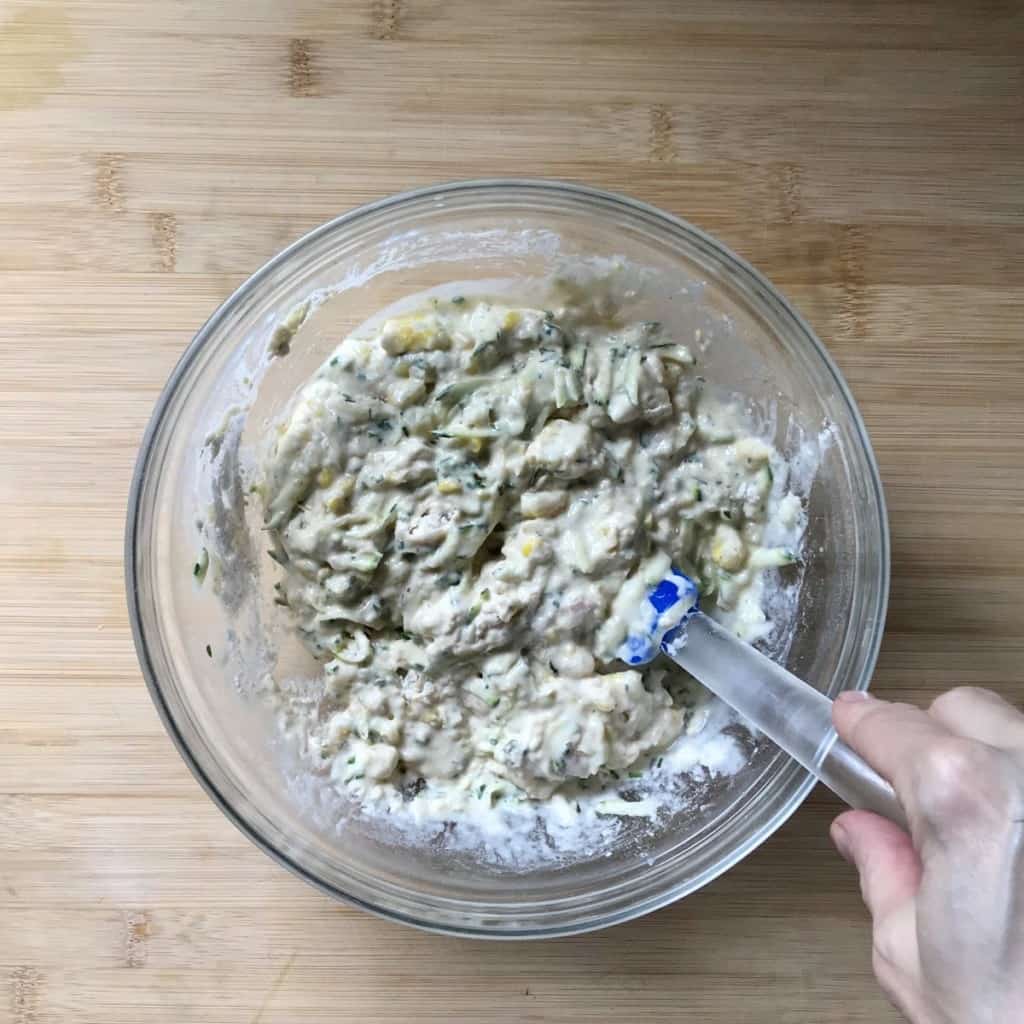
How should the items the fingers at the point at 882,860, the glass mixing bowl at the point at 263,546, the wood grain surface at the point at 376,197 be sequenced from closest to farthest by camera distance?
the fingers at the point at 882,860, the glass mixing bowl at the point at 263,546, the wood grain surface at the point at 376,197

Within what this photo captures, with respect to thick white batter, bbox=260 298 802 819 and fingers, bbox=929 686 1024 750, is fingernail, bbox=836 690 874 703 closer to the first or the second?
fingers, bbox=929 686 1024 750

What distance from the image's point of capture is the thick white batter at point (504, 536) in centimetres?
132

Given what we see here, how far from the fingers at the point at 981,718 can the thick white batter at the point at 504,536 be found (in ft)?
1.46

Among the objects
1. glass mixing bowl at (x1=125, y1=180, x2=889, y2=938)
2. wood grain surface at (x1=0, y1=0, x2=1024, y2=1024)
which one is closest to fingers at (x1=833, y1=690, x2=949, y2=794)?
glass mixing bowl at (x1=125, y1=180, x2=889, y2=938)

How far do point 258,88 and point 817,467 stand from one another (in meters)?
0.98

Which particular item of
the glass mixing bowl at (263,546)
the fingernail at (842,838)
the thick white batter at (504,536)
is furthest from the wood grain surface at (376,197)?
the fingernail at (842,838)

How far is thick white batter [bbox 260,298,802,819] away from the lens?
132cm

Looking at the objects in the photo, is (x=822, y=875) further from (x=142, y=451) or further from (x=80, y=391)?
(x=80, y=391)

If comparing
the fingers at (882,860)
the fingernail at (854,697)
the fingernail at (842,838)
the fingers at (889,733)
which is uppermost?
the fingers at (889,733)

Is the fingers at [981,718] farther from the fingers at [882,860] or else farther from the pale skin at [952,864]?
the fingers at [882,860]

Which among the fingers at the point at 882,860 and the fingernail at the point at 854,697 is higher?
the fingernail at the point at 854,697

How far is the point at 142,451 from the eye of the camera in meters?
1.27

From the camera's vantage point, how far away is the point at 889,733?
0.91m

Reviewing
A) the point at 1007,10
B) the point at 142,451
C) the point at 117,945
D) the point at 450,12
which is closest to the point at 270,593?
the point at 142,451
